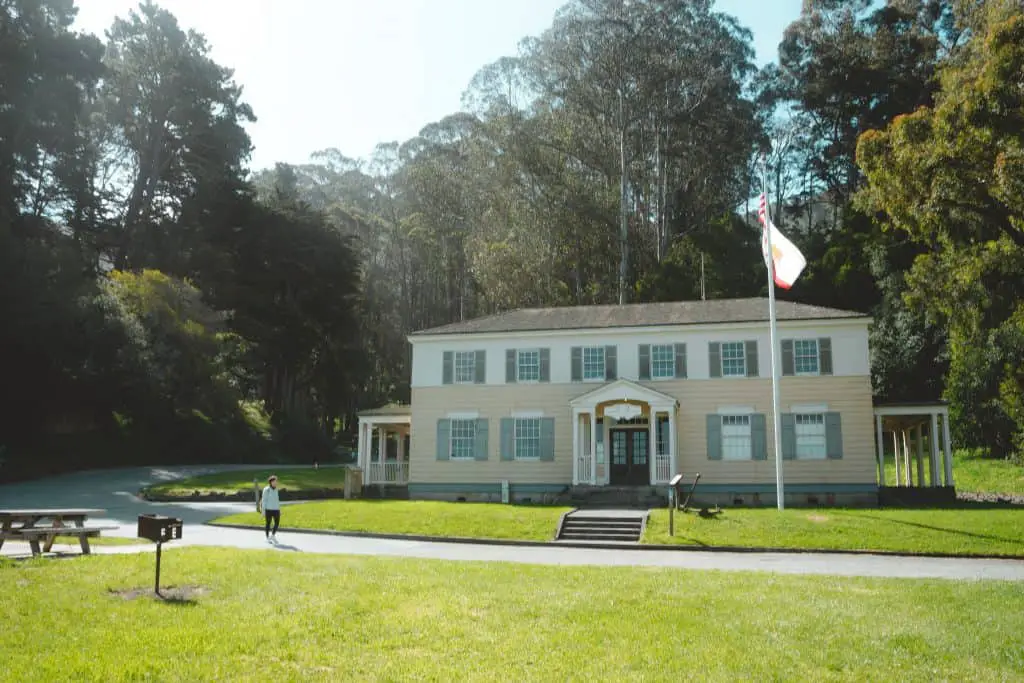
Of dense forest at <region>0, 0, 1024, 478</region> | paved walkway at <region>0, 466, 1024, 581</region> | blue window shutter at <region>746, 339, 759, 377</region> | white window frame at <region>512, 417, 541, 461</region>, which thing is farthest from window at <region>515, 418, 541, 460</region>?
dense forest at <region>0, 0, 1024, 478</region>

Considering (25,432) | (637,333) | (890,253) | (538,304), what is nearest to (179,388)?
(25,432)


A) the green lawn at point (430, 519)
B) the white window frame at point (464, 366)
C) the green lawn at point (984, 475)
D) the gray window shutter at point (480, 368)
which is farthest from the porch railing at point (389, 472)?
the green lawn at point (984, 475)

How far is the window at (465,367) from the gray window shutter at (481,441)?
1623 millimetres

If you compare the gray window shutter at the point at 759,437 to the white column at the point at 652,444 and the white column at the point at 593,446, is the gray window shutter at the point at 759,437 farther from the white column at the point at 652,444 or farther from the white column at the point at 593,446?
the white column at the point at 593,446

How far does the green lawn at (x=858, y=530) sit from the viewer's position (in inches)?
663

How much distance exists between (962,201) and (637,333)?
34.7 ft

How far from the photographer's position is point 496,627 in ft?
28.0

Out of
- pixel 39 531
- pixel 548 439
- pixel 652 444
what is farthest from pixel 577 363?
pixel 39 531

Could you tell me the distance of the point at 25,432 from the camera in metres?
39.7

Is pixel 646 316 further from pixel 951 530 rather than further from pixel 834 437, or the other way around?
pixel 951 530

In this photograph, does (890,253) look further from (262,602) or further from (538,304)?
(262,602)

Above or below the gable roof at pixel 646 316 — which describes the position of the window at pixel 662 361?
below

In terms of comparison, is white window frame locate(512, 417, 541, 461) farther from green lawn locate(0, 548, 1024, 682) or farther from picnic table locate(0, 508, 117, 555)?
green lawn locate(0, 548, 1024, 682)

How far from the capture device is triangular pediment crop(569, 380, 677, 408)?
26.6 m
